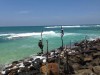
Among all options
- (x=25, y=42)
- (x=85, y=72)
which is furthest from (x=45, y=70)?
(x=25, y=42)

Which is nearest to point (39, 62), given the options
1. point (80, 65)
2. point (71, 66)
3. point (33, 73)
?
point (33, 73)

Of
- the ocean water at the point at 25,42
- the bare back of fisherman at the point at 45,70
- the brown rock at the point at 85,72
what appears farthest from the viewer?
the ocean water at the point at 25,42

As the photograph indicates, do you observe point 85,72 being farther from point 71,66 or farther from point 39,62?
point 39,62

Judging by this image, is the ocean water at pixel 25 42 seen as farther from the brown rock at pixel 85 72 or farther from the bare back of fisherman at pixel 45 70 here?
the brown rock at pixel 85 72

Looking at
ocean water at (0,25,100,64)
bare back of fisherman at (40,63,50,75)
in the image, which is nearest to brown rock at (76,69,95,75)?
bare back of fisherman at (40,63,50,75)

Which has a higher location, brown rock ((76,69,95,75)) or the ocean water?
brown rock ((76,69,95,75))

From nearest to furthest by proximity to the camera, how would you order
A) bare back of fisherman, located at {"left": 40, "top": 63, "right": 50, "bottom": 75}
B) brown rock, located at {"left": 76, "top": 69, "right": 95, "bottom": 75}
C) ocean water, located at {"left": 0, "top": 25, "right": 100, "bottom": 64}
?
bare back of fisherman, located at {"left": 40, "top": 63, "right": 50, "bottom": 75}, brown rock, located at {"left": 76, "top": 69, "right": 95, "bottom": 75}, ocean water, located at {"left": 0, "top": 25, "right": 100, "bottom": 64}

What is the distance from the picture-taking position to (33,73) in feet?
65.8

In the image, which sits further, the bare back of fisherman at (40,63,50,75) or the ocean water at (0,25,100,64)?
the ocean water at (0,25,100,64)

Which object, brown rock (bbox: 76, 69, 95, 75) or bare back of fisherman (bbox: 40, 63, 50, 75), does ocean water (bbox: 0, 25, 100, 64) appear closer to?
bare back of fisherman (bbox: 40, 63, 50, 75)

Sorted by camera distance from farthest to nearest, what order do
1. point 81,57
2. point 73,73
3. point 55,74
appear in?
point 81,57 < point 73,73 < point 55,74

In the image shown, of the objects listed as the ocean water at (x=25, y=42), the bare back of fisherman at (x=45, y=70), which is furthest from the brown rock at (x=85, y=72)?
the ocean water at (x=25, y=42)

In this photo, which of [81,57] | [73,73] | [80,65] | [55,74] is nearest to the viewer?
[55,74]

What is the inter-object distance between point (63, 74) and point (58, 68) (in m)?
0.74
